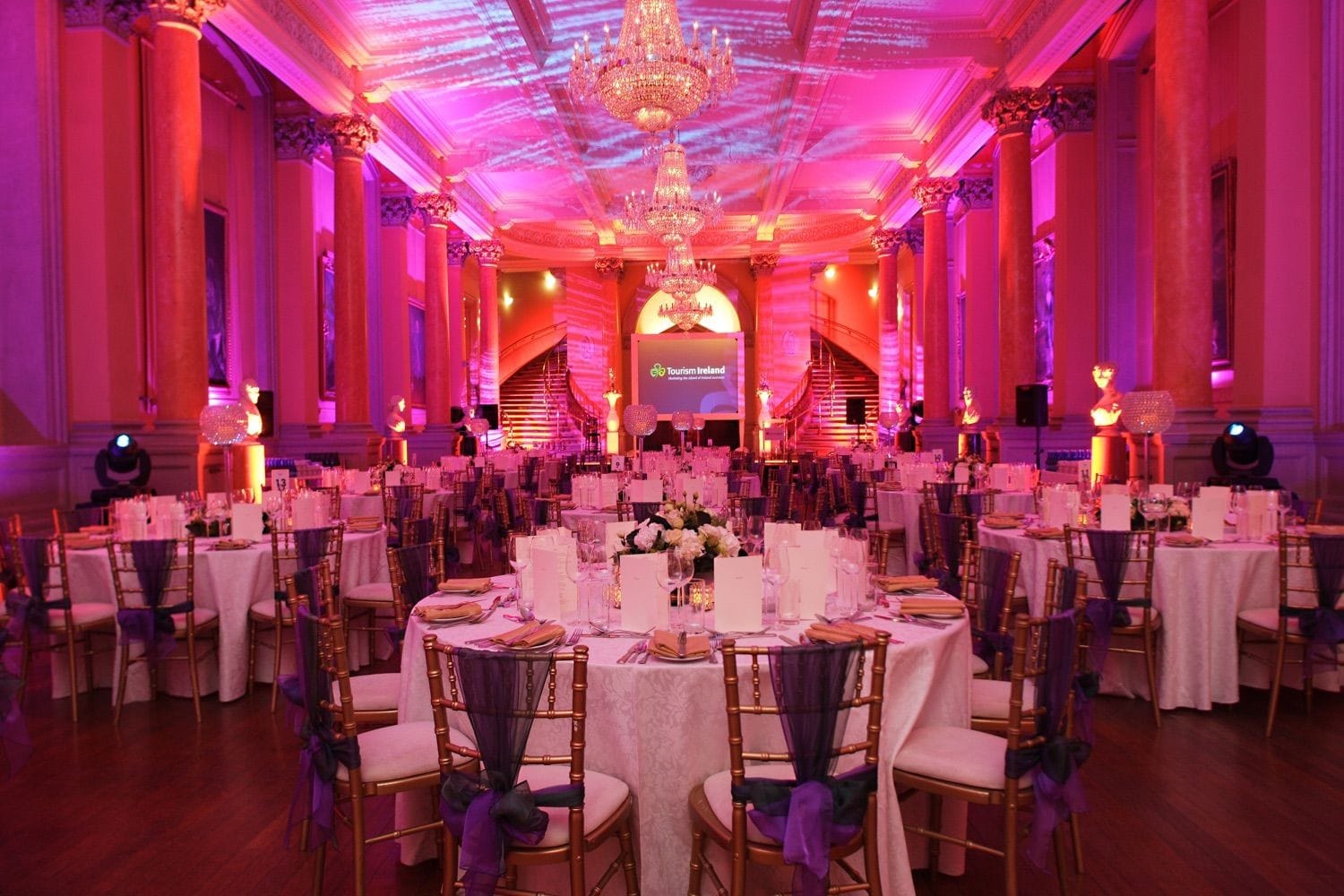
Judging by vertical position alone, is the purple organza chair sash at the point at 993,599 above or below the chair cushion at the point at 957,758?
above

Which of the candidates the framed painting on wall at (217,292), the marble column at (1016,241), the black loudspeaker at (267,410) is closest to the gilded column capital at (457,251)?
the framed painting on wall at (217,292)

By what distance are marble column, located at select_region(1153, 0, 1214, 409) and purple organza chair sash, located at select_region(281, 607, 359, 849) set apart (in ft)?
25.0

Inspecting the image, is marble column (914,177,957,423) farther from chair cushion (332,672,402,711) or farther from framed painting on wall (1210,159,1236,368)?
chair cushion (332,672,402,711)

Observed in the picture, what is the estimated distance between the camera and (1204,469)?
26.7 ft

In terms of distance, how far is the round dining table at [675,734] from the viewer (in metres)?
2.63

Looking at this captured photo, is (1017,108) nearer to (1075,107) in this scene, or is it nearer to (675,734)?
(1075,107)

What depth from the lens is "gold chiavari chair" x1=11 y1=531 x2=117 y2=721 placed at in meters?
4.86

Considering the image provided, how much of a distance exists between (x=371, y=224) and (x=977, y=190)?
10.7 m

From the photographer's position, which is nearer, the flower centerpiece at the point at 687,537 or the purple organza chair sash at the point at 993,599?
the flower centerpiece at the point at 687,537

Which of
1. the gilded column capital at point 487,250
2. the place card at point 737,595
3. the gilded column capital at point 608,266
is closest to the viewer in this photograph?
the place card at point 737,595

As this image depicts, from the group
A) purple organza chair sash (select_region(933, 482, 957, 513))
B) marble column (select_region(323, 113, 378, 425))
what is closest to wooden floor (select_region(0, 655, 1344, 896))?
purple organza chair sash (select_region(933, 482, 957, 513))

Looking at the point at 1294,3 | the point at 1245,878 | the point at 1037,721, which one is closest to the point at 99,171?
the point at 1037,721

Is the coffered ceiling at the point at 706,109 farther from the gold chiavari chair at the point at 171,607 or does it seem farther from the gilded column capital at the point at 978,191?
the gold chiavari chair at the point at 171,607

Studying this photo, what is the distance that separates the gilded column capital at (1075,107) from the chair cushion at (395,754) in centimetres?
1209
